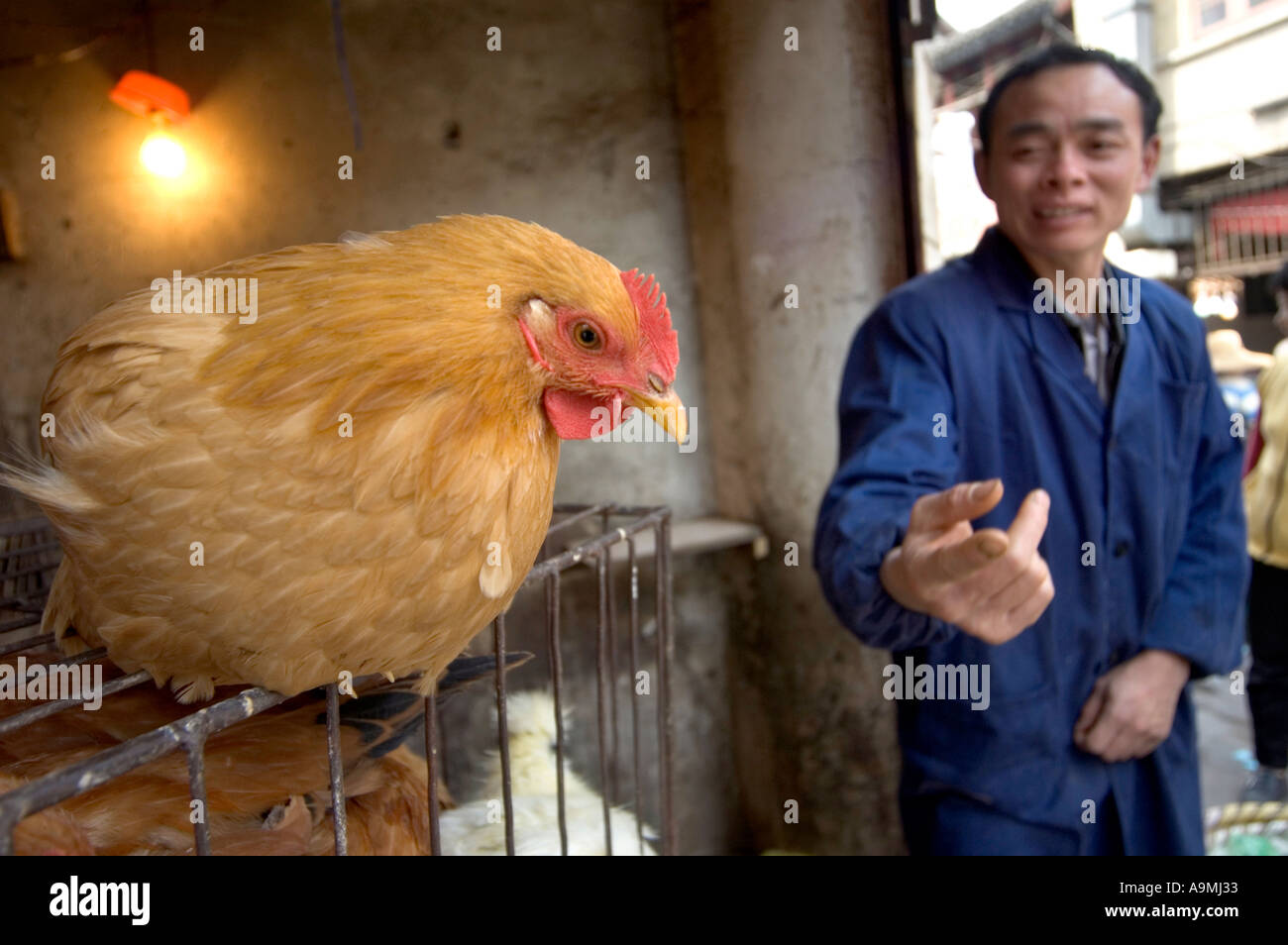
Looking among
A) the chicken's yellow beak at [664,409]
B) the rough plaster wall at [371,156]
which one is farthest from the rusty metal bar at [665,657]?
the rough plaster wall at [371,156]

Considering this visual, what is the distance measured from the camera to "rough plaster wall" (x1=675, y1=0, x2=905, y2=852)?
1383mm

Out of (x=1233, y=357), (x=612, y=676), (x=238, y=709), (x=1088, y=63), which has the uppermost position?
(x=1088, y=63)

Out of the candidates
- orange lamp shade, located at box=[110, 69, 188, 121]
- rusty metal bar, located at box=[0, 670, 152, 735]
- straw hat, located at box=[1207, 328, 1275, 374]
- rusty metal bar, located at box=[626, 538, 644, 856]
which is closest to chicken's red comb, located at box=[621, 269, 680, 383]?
rusty metal bar, located at box=[626, 538, 644, 856]

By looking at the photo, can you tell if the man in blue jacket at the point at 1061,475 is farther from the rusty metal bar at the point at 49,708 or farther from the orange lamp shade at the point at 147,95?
the orange lamp shade at the point at 147,95

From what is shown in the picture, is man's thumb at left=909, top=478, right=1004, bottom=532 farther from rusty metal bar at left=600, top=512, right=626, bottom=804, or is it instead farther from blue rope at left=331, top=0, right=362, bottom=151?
blue rope at left=331, top=0, right=362, bottom=151

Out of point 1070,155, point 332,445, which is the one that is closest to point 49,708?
point 332,445

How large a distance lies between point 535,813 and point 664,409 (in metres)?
0.80

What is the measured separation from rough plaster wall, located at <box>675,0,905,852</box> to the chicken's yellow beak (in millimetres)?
1012

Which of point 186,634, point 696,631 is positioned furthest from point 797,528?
point 186,634

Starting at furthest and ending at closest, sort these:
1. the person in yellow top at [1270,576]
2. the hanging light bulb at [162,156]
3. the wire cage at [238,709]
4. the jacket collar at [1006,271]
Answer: the person in yellow top at [1270,576], the jacket collar at [1006,271], the hanging light bulb at [162,156], the wire cage at [238,709]

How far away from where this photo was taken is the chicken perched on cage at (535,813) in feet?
3.13

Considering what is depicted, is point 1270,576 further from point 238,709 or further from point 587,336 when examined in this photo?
point 238,709

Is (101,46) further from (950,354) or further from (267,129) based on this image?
(950,354)

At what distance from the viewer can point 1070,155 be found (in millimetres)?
1025
